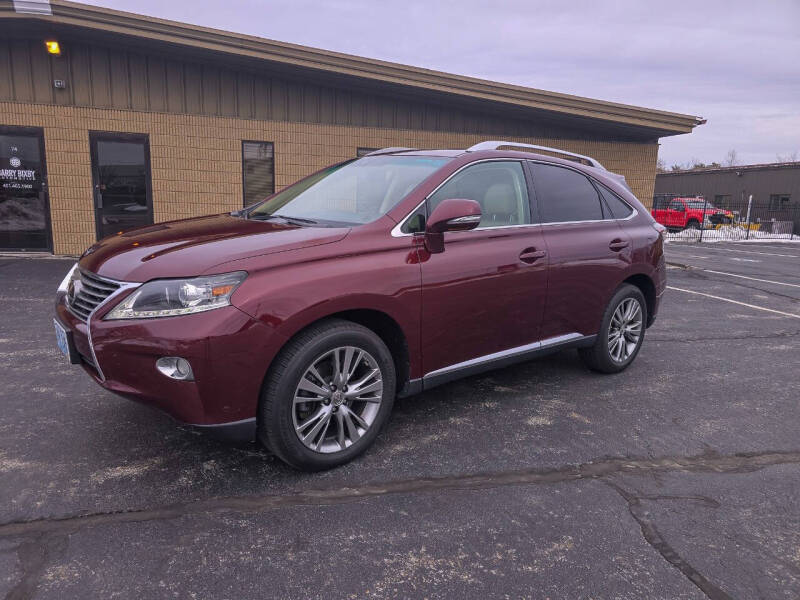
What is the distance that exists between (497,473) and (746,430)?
1886 mm

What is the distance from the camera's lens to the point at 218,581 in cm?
221

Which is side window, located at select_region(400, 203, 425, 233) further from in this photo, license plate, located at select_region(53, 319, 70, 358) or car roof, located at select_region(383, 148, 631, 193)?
license plate, located at select_region(53, 319, 70, 358)

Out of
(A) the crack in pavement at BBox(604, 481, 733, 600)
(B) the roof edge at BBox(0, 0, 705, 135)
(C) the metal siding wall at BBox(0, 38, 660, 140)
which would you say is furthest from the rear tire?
(C) the metal siding wall at BBox(0, 38, 660, 140)

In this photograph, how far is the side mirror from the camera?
323cm

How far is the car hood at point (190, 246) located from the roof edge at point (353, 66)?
7889mm

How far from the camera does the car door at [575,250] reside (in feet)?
13.5

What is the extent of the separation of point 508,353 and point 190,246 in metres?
2.14

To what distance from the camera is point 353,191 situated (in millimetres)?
3830

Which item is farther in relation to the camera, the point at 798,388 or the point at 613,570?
the point at 798,388

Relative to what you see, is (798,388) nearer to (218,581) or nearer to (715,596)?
(715,596)

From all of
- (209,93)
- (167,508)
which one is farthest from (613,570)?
(209,93)

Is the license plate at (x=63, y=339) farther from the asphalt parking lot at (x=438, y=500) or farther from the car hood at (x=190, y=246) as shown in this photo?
the asphalt parking lot at (x=438, y=500)

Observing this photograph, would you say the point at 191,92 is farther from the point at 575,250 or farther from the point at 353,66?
the point at 575,250

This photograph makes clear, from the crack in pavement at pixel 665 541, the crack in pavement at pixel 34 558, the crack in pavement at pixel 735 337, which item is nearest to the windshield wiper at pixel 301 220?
the crack in pavement at pixel 34 558
